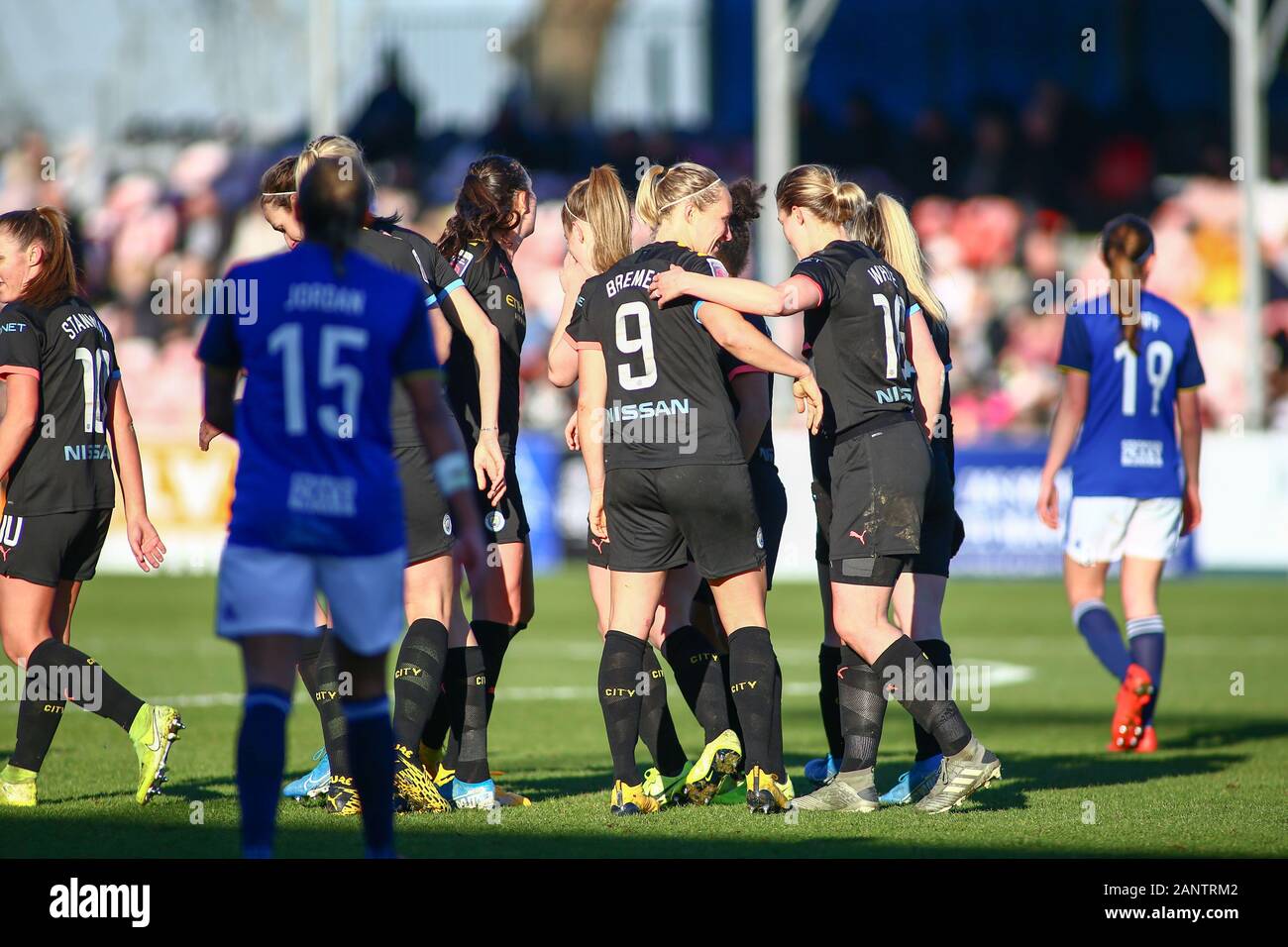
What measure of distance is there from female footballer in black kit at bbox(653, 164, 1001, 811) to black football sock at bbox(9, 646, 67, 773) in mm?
2801

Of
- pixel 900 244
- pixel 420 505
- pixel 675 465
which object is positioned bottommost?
pixel 420 505

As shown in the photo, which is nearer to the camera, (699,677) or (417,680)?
(417,680)

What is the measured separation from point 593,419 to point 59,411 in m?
2.04

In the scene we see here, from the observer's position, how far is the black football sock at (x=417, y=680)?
6.24m

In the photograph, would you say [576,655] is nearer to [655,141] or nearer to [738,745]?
[738,745]

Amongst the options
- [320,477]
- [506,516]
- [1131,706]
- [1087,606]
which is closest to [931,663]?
[506,516]

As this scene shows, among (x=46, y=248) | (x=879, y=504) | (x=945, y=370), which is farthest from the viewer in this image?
(x=945, y=370)

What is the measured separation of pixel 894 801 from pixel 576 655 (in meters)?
6.54

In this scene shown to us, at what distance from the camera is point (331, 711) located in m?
6.43

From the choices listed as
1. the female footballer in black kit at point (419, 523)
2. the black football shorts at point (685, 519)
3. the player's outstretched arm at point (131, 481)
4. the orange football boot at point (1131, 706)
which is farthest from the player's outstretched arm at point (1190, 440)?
the player's outstretched arm at point (131, 481)

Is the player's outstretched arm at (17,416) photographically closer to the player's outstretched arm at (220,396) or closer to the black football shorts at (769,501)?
the player's outstretched arm at (220,396)

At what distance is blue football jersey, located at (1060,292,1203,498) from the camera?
8492mm

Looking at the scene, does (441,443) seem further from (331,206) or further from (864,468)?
(864,468)
